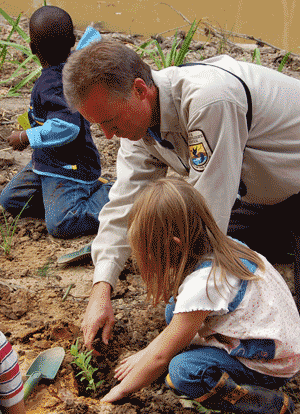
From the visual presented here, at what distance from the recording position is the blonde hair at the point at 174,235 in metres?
1.55

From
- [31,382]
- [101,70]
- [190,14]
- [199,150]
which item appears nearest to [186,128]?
[199,150]

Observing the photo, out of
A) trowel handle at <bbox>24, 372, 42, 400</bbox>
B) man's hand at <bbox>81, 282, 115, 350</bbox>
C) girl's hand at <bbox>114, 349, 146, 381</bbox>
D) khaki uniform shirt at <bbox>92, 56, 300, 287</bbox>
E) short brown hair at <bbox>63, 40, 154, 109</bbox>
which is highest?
short brown hair at <bbox>63, 40, 154, 109</bbox>

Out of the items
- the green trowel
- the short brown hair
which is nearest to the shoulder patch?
the short brown hair

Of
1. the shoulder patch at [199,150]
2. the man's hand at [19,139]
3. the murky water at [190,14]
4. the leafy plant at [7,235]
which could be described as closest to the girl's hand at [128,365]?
the shoulder patch at [199,150]

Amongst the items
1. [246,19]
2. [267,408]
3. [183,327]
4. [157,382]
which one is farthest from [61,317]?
[246,19]

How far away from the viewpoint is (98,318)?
75.7 inches

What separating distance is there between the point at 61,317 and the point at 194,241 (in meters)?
0.81

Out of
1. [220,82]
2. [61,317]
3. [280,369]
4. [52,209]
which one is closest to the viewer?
[280,369]

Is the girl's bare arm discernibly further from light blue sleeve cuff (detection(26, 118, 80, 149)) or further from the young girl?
light blue sleeve cuff (detection(26, 118, 80, 149))

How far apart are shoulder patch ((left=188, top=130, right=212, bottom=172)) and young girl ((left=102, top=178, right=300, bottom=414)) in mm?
301

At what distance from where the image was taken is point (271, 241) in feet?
8.46

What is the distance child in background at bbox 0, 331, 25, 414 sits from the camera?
4.55 feet

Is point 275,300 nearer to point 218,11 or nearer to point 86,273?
point 86,273

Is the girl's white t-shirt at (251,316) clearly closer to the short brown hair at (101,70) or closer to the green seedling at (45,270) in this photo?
the short brown hair at (101,70)
